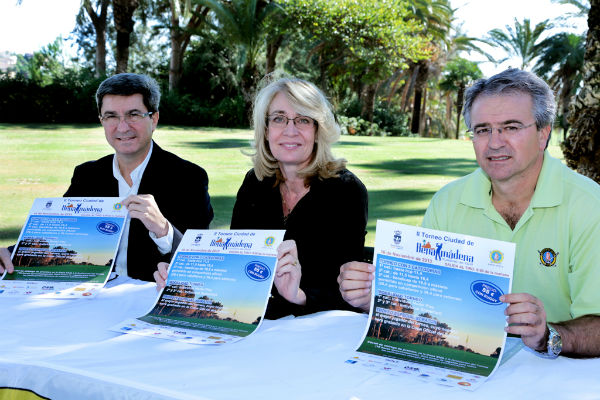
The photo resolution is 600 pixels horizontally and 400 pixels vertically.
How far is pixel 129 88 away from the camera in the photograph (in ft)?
9.44

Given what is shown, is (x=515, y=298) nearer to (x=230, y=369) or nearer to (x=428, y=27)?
(x=230, y=369)

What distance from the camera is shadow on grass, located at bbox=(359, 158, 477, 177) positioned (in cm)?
1315

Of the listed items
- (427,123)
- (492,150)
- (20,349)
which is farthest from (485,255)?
(427,123)

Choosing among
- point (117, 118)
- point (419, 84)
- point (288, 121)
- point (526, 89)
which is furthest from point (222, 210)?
point (419, 84)

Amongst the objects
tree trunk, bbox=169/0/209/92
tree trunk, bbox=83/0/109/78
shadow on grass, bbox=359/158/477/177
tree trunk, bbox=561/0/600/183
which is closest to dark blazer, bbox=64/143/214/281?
tree trunk, bbox=561/0/600/183

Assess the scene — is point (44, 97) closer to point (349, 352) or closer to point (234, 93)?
point (234, 93)

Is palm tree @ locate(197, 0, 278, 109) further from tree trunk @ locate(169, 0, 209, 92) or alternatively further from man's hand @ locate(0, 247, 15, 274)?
man's hand @ locate(0, 247, 15, 274)

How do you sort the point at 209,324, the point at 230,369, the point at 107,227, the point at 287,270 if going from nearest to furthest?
the point at 230,369
the point at 209,324
the point at 287,270
the point at 107,227

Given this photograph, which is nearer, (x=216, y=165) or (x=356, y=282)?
(x=356, y=282)

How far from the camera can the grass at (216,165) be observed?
8.55 metres

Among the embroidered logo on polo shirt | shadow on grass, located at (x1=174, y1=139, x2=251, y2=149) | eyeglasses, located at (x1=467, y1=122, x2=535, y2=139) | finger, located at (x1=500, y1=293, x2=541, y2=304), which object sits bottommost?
shadow on grass, located at (x1=174, y1=139, x2=251, y2=149)

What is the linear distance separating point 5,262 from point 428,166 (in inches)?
499

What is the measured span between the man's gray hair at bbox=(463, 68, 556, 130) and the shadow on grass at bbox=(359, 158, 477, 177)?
10.7 m

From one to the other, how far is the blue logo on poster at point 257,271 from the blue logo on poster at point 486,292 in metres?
0.64
